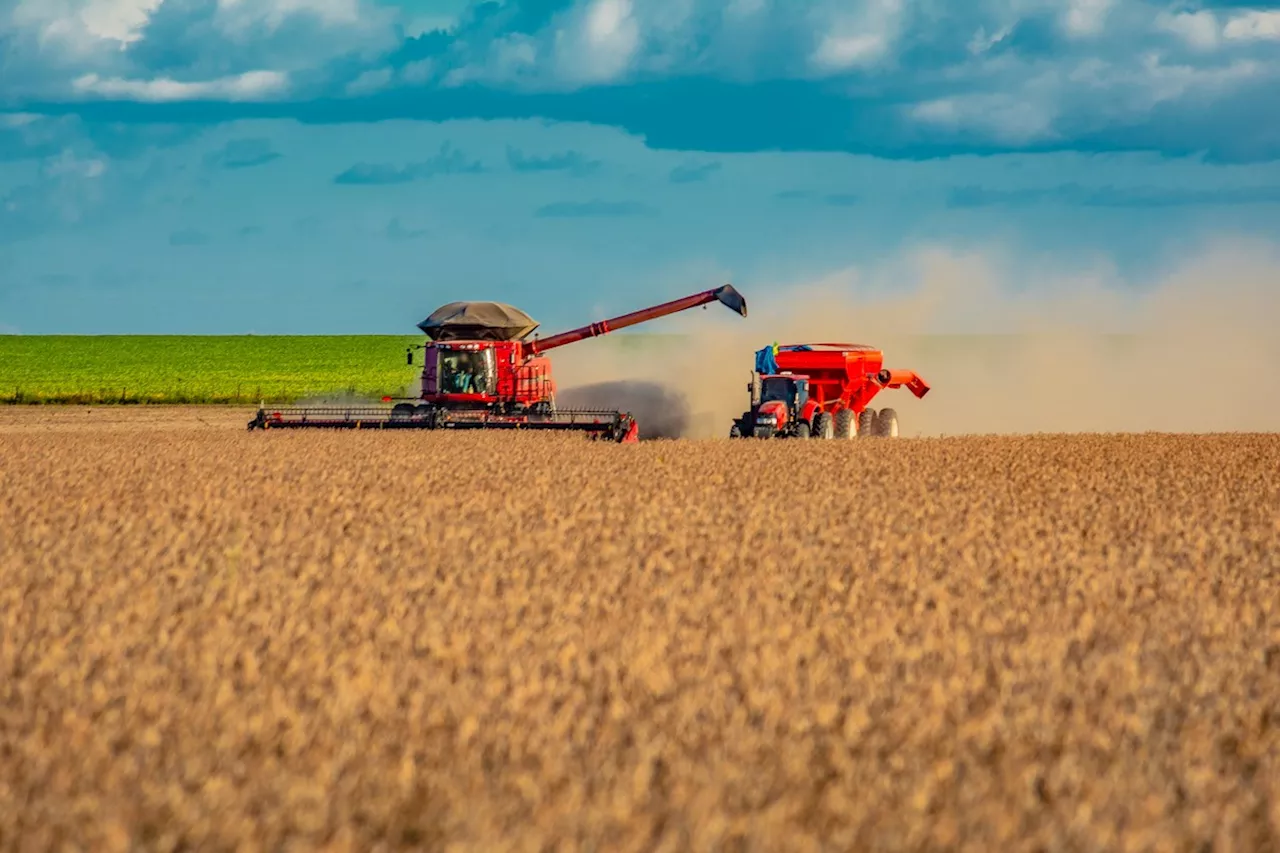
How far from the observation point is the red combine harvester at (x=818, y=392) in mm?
29109

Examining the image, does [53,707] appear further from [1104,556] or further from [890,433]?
[890,433]

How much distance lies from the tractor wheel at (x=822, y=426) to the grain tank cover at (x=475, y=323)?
20.6 ft

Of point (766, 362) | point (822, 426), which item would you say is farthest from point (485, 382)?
point (822, 426)

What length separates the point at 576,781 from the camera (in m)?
5.77

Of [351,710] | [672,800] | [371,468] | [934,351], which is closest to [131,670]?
[351,710]

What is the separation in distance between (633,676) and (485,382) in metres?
23.3

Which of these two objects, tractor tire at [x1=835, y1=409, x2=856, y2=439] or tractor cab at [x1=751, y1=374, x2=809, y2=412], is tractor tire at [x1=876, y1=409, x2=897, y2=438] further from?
tractor cab at [x1=751, y1=374, x2=809, y2=412]

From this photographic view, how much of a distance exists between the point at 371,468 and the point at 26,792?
43.2ft

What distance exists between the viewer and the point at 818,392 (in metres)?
32.2

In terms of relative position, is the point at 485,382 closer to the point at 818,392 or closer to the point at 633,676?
the point at 818,392

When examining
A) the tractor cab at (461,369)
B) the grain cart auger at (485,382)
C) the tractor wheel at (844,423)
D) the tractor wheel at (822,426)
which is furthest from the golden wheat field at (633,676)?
the tractor wheel at (844,423)

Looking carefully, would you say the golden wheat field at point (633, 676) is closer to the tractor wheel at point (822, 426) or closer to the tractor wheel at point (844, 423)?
the tractor wheel at point (822, 426)

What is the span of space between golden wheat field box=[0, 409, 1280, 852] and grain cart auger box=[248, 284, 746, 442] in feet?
43.4

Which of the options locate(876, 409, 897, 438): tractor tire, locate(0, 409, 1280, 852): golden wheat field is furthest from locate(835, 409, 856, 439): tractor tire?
locate(0, 409, 1280, 852): golden wheat field
